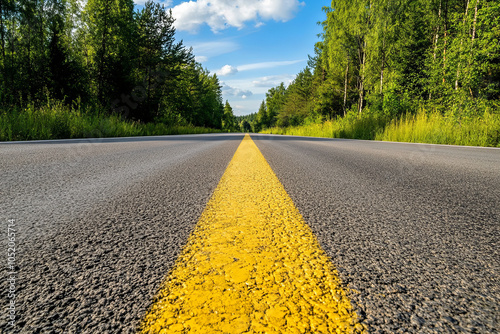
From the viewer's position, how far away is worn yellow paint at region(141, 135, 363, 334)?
55 centimetres

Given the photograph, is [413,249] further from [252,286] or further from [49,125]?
[49,125]

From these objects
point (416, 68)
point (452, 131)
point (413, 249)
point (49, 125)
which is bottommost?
point (413, 249)

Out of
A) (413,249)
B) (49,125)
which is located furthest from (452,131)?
(49,125)

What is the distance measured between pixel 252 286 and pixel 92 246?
2.16ft

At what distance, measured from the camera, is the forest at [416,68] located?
9508 millimetres

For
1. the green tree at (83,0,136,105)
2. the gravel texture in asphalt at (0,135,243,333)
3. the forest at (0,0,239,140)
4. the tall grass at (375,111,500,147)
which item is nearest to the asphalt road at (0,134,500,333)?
the gravel texture in asphalt at (0,135,243,333)

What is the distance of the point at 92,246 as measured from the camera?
3.10ft

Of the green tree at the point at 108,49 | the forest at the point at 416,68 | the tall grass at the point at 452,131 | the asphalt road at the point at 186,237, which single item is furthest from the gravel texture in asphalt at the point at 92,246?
the green tree at the point at 108,49

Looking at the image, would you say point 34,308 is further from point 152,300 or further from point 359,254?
point 359,254

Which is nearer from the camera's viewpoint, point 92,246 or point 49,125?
point 92,246

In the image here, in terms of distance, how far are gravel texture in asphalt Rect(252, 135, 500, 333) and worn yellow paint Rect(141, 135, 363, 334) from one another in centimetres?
8

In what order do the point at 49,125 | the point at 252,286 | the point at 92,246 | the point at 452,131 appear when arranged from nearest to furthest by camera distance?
the point at 252,286 → the point at 92,246 → the point at 49,125 → the point at 452,131

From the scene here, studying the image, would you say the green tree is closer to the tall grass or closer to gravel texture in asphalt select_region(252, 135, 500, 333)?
the tall grass

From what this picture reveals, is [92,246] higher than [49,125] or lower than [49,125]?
lower
